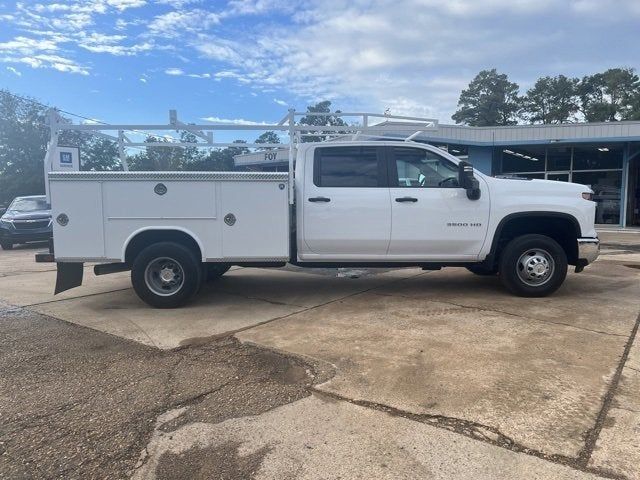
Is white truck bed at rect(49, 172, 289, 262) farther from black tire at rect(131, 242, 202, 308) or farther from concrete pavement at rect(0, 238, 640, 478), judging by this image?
concrete pavement at rect(0, 238, 640, 478)

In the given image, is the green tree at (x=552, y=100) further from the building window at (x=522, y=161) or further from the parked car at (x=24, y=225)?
the parked car at (x=24, y=225)

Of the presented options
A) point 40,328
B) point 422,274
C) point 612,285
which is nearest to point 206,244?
point 40,328

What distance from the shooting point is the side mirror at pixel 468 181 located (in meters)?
6.09

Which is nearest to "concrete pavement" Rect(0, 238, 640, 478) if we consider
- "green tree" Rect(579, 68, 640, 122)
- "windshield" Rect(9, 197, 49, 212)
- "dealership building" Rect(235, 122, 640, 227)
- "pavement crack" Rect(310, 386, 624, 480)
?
"pavement crack" Rect(310, 386, 624, 480)

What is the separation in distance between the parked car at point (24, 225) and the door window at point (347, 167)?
39.6ft

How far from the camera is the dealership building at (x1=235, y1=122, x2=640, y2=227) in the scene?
19.3m

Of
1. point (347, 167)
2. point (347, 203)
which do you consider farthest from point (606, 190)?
point (347, 203)

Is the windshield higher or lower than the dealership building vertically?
lower

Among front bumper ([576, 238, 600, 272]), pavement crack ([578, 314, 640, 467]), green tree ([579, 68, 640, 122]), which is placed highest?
green tree ([579, 68, 640, 122])

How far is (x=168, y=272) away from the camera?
243 inches

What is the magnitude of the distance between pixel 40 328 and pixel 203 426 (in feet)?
11.1

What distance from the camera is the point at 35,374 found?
162 inches

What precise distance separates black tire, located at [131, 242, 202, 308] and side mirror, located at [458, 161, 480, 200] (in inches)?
138

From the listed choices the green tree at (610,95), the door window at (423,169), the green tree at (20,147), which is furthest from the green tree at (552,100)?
the door window at (423,169)
